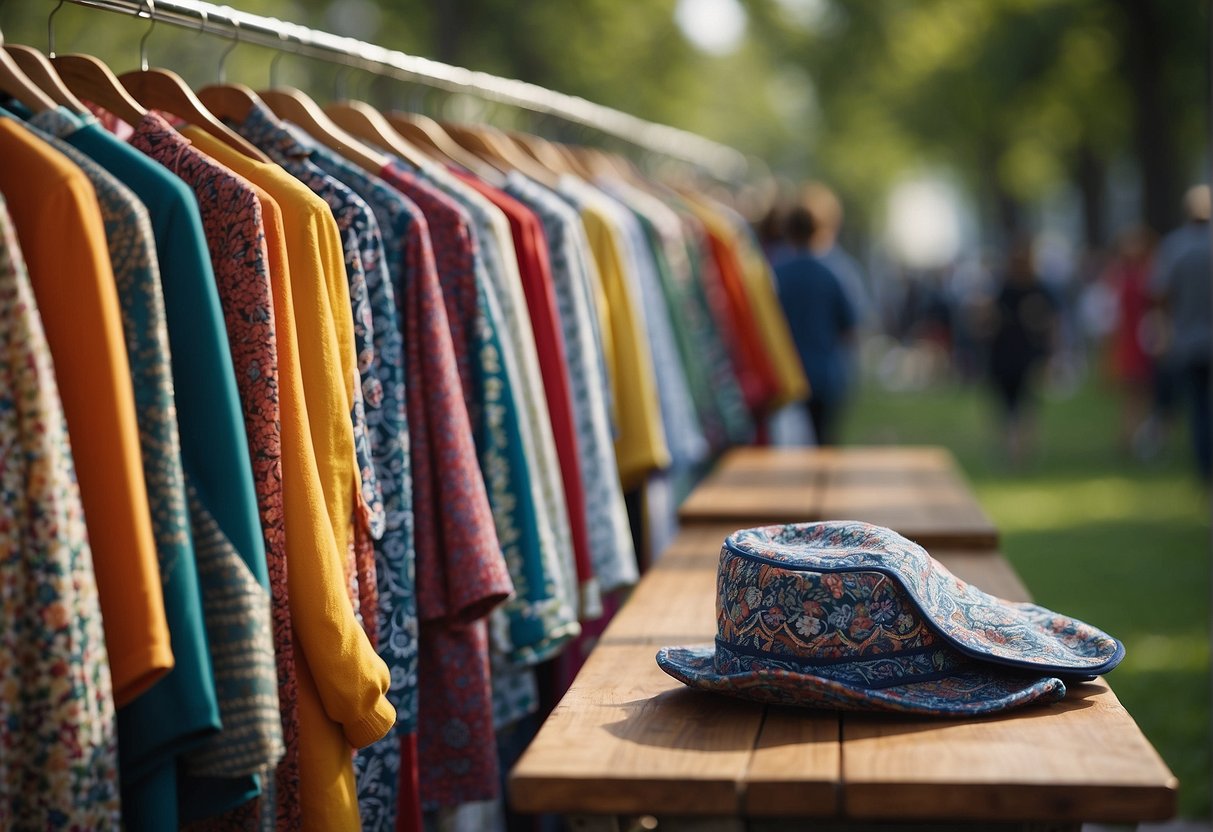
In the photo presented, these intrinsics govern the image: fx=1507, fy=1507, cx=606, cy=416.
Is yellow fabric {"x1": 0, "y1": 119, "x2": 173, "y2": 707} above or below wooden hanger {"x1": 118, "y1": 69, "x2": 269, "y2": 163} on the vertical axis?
below

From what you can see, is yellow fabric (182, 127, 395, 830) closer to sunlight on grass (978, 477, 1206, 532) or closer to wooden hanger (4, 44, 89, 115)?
wooden hanger (4, 44, 89, 115)

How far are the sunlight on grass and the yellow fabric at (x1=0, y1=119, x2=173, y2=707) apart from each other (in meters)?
7.99

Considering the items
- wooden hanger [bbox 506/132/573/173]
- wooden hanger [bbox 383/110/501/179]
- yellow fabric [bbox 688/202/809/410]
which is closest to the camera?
wooden hanger [bbox 383/110/501/179]

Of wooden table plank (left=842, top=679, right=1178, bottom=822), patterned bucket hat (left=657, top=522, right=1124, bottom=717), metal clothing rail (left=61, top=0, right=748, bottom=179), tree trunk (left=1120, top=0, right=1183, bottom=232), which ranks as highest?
tree trunk (left=1120, top=0, right=1183, bottom=232)

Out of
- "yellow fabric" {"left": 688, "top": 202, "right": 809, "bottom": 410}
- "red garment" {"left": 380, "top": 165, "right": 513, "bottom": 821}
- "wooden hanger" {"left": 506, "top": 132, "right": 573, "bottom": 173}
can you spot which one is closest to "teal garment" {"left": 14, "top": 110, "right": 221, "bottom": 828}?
"red garment" {"left": 380, "top": 165, "right": 513, "bottom": 821}

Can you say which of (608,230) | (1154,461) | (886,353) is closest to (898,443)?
(1154,461)

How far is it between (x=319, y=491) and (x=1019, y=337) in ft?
34.0

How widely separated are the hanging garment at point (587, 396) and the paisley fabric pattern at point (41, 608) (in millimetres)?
1652

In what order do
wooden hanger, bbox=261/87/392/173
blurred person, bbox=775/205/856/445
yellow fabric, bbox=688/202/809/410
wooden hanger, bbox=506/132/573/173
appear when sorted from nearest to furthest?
wooden hanger, bbox=261/87/392/173 < wooden hanger, bbox=506/132/573/173 < yellow fabric, bbox=688/202/809/410 < blurred person, bbox=775/205/856/445

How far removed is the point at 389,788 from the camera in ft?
8.41

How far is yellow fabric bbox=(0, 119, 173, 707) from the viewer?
1803mm

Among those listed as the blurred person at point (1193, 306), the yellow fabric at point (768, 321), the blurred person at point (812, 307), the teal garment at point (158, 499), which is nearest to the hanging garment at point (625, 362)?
the teal garment at point (158, 499)

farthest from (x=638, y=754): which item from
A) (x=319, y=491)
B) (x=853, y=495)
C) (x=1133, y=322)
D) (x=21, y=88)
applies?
(x=1133, y=322)

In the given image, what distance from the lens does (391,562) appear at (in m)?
2.49
